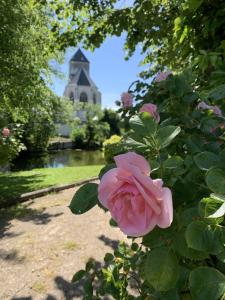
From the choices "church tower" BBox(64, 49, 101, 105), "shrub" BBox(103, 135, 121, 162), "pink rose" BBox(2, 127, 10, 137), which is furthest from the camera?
"church tower" BBox(64, 49, 101, 105)

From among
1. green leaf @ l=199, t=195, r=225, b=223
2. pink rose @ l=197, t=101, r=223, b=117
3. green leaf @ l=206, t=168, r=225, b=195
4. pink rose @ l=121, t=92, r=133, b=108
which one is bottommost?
green leaf @ l=199, t=195, r=225, b=223

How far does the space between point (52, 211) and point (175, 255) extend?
616 centimetres

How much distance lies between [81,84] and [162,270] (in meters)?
96.0

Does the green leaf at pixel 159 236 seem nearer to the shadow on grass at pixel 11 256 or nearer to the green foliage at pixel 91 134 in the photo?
the shadow on grass at pixel 11 256

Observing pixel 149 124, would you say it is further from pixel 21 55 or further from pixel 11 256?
pixel 21 55

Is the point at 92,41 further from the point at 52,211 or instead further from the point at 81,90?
the point at 81,90

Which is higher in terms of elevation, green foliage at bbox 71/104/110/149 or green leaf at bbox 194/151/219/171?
green leaf at bbox 194/151/219/171

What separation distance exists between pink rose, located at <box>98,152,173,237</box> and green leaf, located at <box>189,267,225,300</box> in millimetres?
127

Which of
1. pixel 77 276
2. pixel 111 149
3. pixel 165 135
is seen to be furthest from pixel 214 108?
pixel 77 276

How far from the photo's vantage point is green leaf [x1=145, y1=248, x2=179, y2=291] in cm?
82

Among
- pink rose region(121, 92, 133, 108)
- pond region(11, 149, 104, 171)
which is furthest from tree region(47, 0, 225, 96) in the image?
pond region(11, 149, 104, 171)

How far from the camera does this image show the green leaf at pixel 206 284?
0.72 meters

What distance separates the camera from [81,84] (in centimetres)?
9494

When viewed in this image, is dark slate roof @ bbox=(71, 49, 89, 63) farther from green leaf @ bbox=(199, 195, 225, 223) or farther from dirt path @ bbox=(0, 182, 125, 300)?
green leaf @ bbox=(199, 195, 225, 223)
